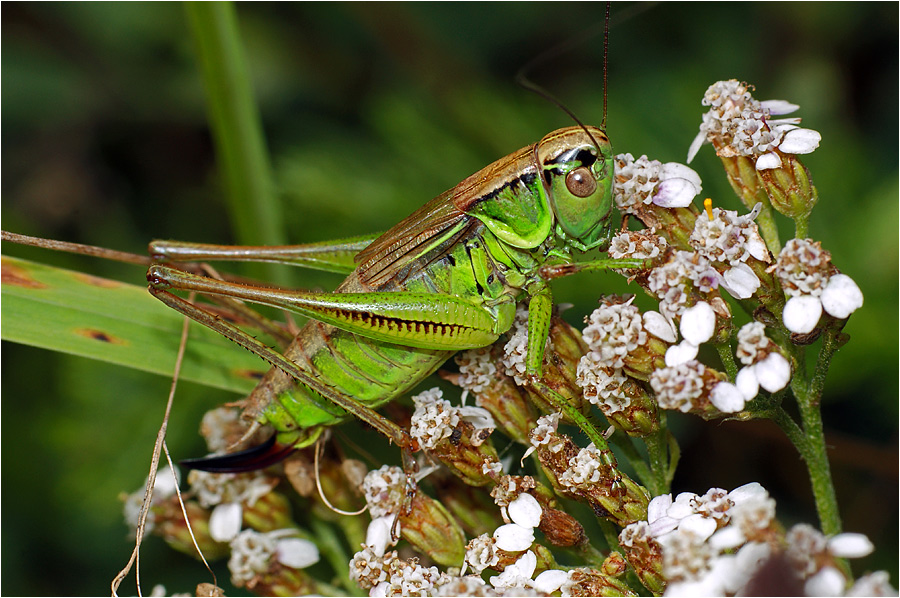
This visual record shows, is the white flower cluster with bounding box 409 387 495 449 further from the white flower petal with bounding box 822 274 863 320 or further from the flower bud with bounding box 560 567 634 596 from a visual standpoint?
the white flower petal with bounding box 822 274 863 320

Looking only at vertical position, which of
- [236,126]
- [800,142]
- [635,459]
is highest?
[236,126]

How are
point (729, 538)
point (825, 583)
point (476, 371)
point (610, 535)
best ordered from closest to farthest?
point (825, 583) < point (729, 538) < point (610, 535) < point (476, 371)

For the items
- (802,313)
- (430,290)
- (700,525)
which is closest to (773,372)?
(802,313)

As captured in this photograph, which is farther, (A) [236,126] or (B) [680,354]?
(A) [236,126]

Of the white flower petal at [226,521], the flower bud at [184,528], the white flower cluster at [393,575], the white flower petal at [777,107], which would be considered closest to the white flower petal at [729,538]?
the white flower cluster at [393,575]

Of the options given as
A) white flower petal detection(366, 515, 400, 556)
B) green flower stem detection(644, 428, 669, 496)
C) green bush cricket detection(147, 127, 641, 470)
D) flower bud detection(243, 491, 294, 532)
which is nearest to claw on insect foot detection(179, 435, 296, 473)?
green bush cricket detection(147, 127, 641, 470)

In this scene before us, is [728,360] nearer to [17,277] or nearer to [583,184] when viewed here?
[583,184]
